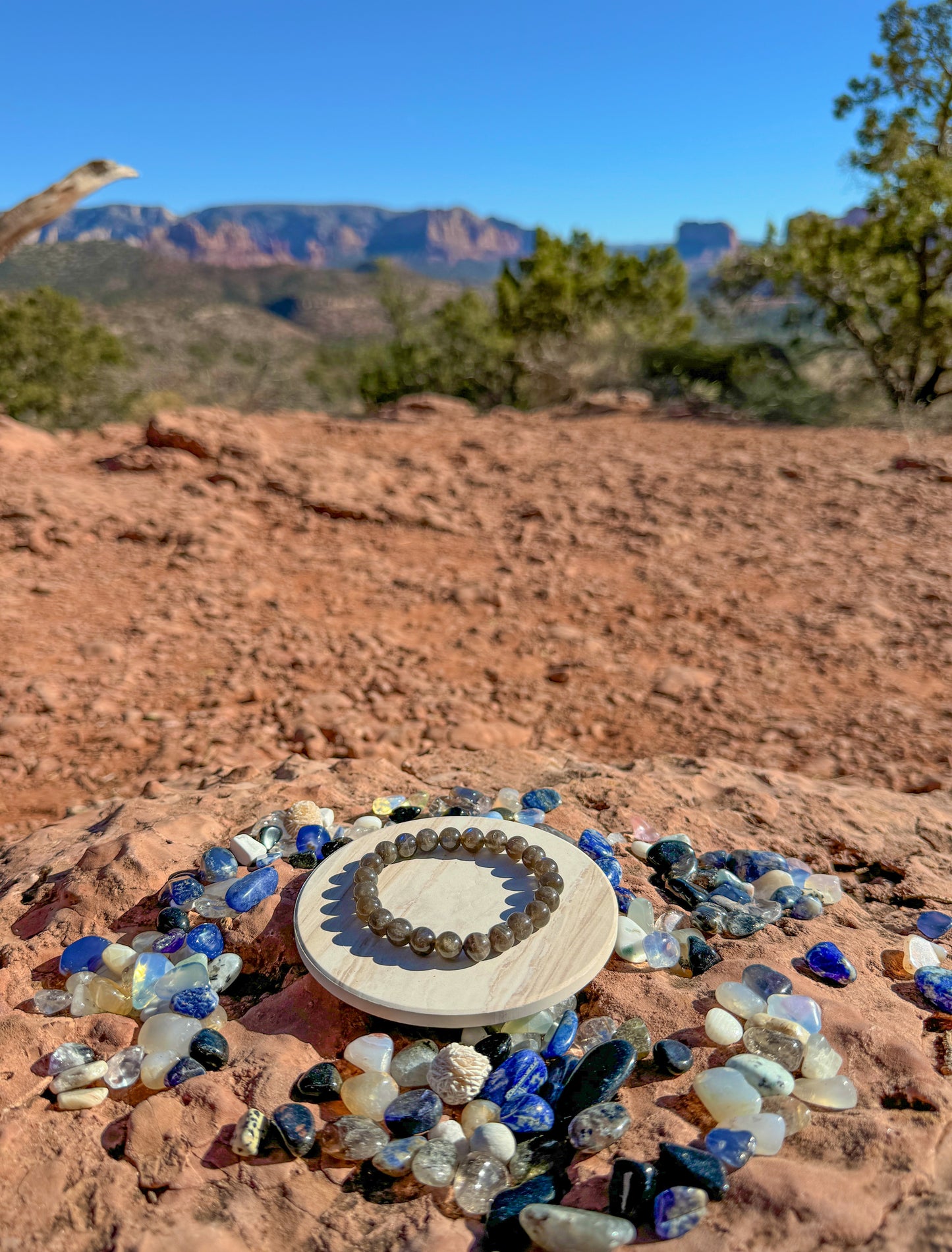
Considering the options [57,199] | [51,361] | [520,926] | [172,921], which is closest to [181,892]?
[172,921]

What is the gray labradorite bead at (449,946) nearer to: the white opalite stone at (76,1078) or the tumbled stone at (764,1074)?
the tumbled stone at (764,1074)

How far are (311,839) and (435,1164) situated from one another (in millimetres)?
905

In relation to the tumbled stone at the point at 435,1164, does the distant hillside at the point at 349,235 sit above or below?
above

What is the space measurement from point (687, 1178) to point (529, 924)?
1.73 ft

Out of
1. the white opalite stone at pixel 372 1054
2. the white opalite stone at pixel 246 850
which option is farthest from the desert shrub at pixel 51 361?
the white opalite stone at pixel 372 1054

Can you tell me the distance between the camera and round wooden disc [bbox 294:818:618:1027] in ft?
4.63

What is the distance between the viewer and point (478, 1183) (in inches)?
45.9

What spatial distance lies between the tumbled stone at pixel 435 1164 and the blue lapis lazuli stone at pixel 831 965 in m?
0.88

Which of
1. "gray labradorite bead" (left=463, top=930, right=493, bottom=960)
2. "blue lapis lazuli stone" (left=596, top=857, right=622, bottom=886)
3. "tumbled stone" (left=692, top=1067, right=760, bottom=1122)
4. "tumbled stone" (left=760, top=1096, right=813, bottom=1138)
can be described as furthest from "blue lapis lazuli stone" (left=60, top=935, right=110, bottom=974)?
"tumbled stone" (left=760, top=1096, right=813, bottom=1138)

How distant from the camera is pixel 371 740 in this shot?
273cm

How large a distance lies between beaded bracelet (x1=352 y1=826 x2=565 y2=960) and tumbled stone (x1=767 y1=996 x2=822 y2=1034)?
476mm

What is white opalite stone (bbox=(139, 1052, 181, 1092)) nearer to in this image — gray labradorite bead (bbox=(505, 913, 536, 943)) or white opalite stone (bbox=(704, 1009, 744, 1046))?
gray labradorite bead (bbox=(505, 913, 536, 943))

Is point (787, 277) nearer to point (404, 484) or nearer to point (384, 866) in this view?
point (404, 484)

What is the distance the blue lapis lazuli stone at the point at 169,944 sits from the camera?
1.63m
